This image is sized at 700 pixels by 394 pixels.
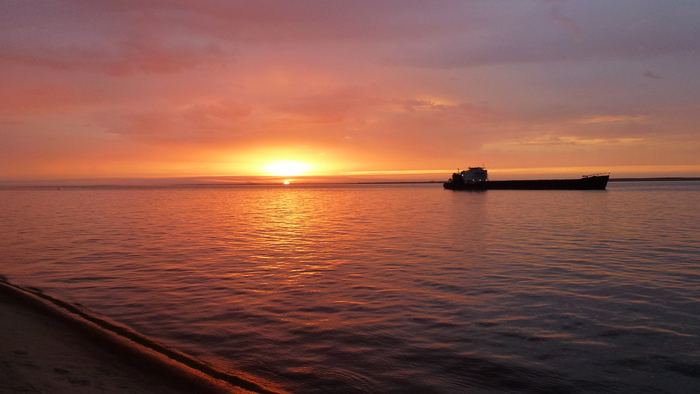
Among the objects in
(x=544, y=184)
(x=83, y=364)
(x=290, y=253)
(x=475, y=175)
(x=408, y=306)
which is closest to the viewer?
(x=83, y=364)

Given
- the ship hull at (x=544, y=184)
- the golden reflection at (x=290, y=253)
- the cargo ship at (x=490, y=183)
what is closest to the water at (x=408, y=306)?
the golden reflection at (x=290, y=253)

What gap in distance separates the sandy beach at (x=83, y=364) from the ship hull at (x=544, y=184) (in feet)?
443

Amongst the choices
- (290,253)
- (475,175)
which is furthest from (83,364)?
(475,175)

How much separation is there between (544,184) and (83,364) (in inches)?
5809

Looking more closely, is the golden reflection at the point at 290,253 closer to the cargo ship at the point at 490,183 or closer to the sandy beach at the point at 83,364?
the sandy beach at the point at 83,364

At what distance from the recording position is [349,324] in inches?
432

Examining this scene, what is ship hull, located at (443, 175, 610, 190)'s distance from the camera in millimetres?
122375

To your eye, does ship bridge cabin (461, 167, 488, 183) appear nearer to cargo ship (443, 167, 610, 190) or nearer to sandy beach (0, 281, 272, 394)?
cargo ship (443, 167, 610, 190)

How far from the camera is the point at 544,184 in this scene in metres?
138

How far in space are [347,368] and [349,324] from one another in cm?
263

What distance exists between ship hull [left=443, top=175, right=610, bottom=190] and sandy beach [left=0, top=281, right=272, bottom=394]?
135020 millimetres

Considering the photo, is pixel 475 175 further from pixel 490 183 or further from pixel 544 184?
pixel 544 184

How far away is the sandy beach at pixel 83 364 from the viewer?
6488mm

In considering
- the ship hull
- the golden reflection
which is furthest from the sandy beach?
the ship hull
